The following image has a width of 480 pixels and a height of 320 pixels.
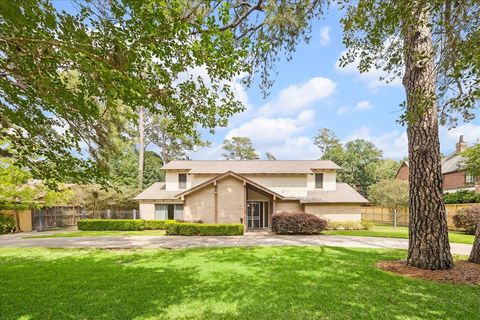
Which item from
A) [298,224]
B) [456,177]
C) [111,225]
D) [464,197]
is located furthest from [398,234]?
[111,225]

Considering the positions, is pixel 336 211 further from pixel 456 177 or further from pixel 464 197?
pixel 456 177

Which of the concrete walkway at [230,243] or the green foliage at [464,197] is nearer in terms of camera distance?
the concrete walkway at [230,243]

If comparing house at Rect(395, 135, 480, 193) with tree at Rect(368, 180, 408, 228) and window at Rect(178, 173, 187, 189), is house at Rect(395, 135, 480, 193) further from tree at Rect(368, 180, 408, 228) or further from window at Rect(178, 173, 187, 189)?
window at Rect(178, 173, 187, 189)

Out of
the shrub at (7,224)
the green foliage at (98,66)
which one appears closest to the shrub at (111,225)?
the shrub at (7,224)

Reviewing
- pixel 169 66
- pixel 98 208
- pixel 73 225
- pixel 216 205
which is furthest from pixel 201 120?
pixel 73 225

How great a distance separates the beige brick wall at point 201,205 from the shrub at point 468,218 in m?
18.6

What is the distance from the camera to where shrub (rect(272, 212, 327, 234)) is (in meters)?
19.2

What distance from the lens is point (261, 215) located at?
24.2 metres

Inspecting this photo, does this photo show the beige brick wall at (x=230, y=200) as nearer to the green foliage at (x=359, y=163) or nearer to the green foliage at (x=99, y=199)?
the green foliage at (x=99, y=199)

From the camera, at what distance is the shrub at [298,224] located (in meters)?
19.2

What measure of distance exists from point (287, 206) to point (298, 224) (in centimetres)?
554

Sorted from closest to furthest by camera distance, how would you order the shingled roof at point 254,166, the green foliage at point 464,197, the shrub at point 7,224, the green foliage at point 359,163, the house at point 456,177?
the green foliage at point 464,197
the shrub at point 7,224
the shingled roof at point 254,166
the house at point 456,177
the green foliage at point 359,163

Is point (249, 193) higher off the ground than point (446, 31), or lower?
lower

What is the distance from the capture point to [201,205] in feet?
73.9
